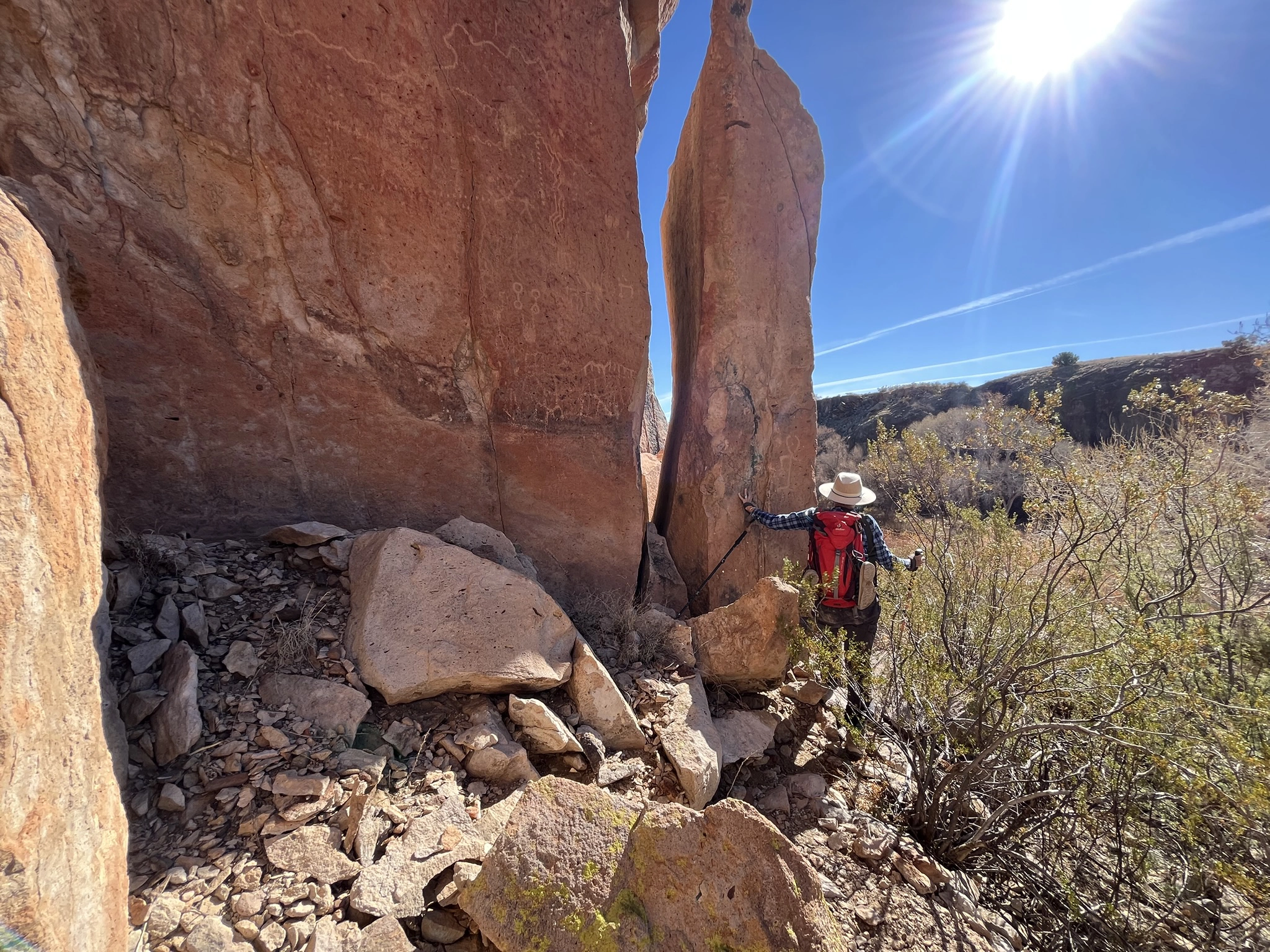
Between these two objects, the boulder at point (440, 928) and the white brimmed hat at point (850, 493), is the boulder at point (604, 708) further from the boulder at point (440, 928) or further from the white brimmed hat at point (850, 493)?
the white brimmed hat at point (850, 493)

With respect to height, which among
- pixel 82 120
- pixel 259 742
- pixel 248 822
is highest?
pixel 82 120

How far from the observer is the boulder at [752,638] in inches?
116

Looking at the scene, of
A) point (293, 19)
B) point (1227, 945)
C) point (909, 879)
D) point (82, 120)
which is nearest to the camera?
point (1227, 945)

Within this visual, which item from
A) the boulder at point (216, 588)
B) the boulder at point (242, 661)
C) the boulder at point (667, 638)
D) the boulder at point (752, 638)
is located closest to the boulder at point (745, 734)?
the boulder at point (752, 638)

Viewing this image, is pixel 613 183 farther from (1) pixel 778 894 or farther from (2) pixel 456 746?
(1) pixel 778 894

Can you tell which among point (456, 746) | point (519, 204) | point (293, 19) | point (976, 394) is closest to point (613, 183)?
point (519, 204)

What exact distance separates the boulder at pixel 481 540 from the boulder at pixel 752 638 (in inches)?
45.2

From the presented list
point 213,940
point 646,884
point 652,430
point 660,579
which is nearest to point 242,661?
point 213,940

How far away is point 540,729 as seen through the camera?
2170 mm

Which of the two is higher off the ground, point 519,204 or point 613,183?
point 613,183

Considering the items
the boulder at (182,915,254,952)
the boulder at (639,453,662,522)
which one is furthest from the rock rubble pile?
the boulder at (639,453,662,522)

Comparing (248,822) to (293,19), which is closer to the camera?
(248,822)

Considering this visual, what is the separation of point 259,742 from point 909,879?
250cm

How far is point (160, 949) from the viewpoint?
1233 mm
